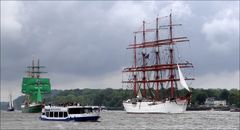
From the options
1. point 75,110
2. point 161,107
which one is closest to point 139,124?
point 75,110

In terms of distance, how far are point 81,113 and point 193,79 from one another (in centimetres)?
6656

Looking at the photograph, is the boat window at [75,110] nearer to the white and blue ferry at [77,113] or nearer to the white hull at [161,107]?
the white and blue ferry at [77,113]

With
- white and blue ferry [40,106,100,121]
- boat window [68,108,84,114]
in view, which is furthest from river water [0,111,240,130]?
boat window [68,108,84,114]

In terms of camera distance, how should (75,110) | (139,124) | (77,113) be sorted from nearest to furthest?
(139,124), (77,113), (75,110)

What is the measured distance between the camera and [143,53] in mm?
183625

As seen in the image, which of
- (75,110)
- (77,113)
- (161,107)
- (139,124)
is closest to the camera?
(139,124)

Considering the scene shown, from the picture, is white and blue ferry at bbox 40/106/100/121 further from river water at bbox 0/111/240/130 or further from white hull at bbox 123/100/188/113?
white hull at bbox 123/100/188/113

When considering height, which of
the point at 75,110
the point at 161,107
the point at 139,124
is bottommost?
the point at 139,124

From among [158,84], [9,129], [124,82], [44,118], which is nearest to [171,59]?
[158,84]

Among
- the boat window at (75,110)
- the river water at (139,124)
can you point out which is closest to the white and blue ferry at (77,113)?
the boat window at (75,110)

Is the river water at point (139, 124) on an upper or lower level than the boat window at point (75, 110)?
lower

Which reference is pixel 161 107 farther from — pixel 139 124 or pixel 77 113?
pixel 139 124

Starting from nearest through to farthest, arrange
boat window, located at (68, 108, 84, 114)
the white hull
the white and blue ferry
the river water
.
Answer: the river water < the white and blue ferry < boat window, located at (68, 108, 84, 114) < the white hull

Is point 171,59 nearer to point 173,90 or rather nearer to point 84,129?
point 173,90
